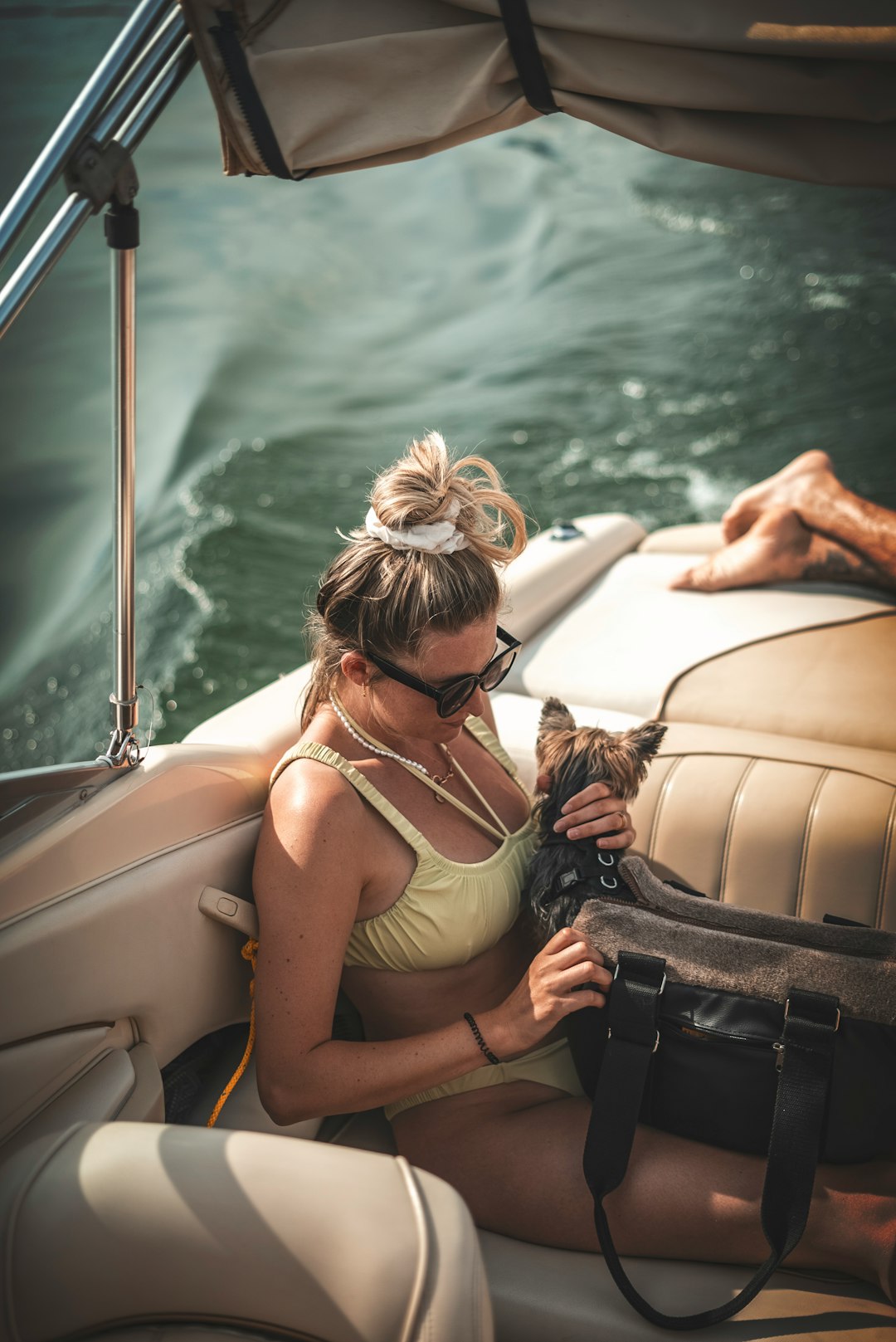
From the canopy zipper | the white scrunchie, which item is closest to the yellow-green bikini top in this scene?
the white scrunchie

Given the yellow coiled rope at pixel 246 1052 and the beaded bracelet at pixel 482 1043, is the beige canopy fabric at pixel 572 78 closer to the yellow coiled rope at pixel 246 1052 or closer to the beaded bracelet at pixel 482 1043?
the yellow coiled rope at pixel 246 1052

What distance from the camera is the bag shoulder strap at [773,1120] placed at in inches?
52.4

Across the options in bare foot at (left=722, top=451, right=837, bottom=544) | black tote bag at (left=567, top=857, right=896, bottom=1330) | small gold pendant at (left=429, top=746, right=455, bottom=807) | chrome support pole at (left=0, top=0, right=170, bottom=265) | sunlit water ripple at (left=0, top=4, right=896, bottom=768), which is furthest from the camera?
sunlit water ripple at (left=0, top=4, right=896, bottom=768)

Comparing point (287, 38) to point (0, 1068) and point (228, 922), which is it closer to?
point (228, 922)

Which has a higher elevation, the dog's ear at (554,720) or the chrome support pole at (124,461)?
the chrome support pole at (124,461)

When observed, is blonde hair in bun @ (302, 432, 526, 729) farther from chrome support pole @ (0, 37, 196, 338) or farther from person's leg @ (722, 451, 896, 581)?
person's leg @ (722, 451, 896, 581)

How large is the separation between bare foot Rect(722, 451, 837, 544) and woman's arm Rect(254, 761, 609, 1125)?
210 centimetres

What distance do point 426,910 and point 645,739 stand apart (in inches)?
20.3

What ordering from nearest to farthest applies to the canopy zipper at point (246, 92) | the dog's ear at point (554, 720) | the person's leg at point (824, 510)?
1. the canopy zipper at point (246, 92)
2. the dog's ear at point (554, 720)
3. the person's leg at point (824, 510)

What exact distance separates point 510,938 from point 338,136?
1308 mm

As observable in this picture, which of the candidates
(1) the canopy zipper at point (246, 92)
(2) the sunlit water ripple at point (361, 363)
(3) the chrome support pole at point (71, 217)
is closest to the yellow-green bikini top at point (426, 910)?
(3) the chrome support pole at point (71, 217)

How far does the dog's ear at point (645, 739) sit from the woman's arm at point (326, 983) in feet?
1.30

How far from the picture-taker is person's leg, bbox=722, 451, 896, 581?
2945 millimetres

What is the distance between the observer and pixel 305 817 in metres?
1.44
